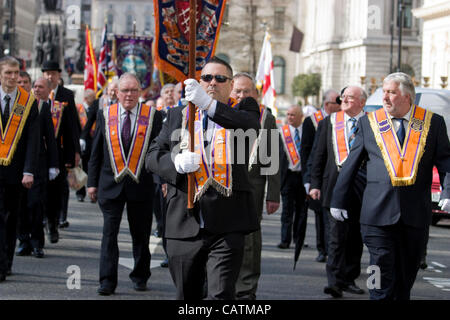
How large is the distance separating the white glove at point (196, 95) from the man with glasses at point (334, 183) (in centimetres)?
341

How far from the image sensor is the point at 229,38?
233 feet

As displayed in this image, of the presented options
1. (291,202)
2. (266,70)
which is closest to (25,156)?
(291,202)

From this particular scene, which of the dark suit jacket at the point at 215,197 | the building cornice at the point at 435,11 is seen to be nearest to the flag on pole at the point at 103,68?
the dark suit jacket at the point at 215,197

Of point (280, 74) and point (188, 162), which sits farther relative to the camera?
point (280, 74)

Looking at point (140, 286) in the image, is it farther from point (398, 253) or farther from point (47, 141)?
point (398, 253)

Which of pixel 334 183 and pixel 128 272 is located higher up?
pixel 334 183

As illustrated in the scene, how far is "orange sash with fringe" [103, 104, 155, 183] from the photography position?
8.47 metres

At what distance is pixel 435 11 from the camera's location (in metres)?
42.3

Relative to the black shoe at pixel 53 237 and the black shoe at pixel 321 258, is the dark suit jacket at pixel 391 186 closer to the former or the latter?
the black shoe at pixel 321 258

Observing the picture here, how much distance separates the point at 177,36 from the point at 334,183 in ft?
6.81

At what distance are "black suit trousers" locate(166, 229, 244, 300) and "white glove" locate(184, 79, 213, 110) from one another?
2.47 ft

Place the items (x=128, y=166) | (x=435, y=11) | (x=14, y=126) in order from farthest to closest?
1. (x=435, y=11)
2. (x=14, y=126)
3. (x=128, y=166)

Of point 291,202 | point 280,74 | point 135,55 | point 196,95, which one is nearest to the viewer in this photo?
point 196,95

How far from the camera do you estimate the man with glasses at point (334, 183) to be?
28.8 ft
